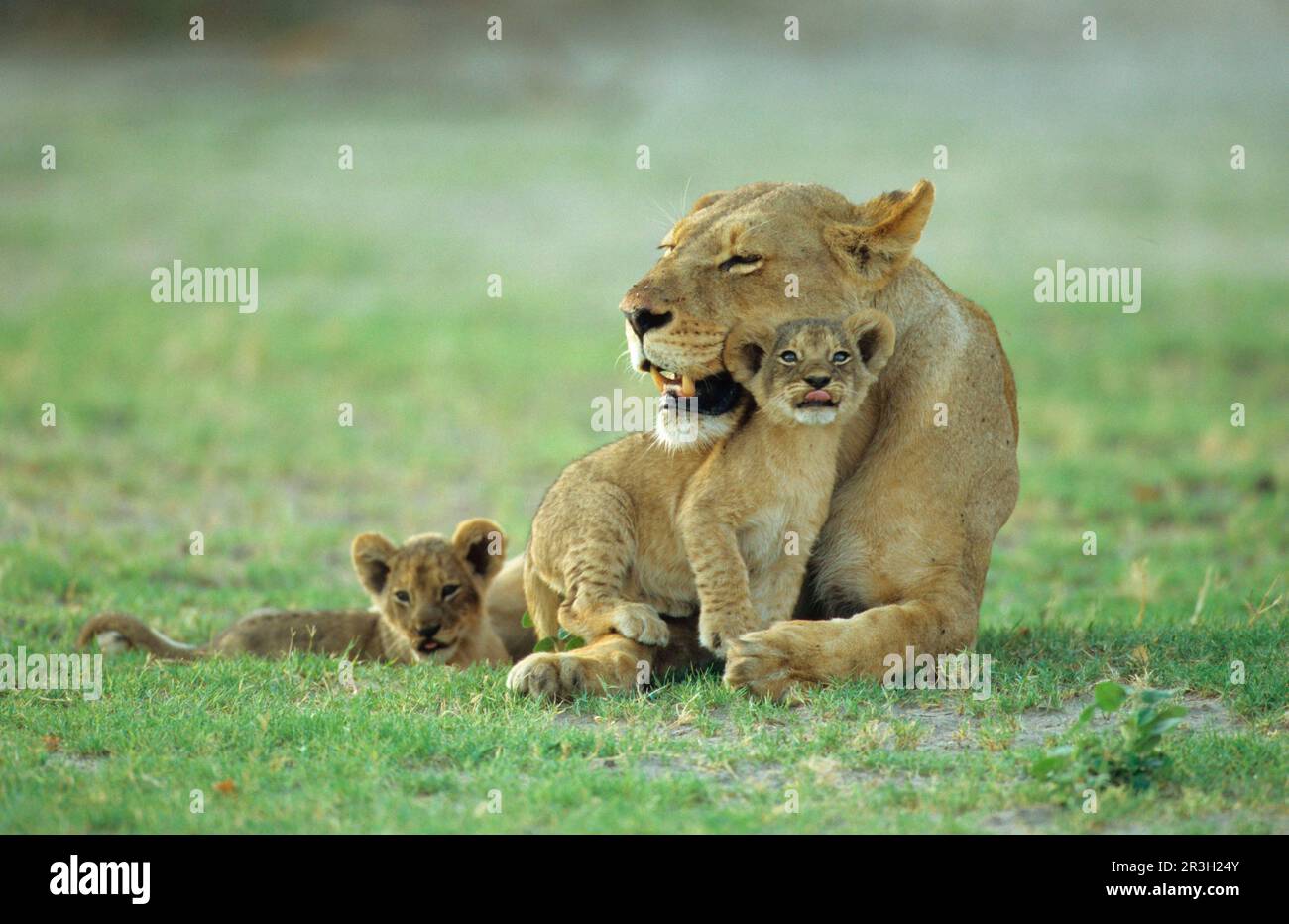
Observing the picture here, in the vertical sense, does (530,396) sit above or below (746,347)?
above

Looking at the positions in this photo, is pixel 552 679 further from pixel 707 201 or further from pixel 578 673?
pixel 707 201

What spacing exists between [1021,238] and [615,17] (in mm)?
13679

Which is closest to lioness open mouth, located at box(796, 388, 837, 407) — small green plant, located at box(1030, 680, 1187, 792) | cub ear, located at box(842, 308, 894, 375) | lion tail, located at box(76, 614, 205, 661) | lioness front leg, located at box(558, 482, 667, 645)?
cub ear, located at box(842, 308, 894, 375)

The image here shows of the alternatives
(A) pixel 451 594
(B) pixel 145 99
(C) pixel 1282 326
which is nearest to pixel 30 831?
(A) pixel 451 594

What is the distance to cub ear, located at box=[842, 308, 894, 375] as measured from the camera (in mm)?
6258

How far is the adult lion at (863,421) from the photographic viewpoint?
621 cm

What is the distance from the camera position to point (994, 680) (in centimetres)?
646

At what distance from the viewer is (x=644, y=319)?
20.2 ft

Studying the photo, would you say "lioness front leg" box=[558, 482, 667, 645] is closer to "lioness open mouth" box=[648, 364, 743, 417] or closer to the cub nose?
"lioness open mouth" box=[648, 364, 743, 417]

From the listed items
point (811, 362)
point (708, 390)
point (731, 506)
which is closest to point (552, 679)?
point (731, 506)

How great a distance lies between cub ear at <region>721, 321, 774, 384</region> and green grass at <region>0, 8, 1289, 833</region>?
45.6 inches

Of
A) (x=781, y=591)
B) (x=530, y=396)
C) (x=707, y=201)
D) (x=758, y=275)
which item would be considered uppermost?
(x=707, y=201)

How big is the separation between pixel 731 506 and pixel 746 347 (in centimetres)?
57

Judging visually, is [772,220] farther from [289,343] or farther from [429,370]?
[289,343]
